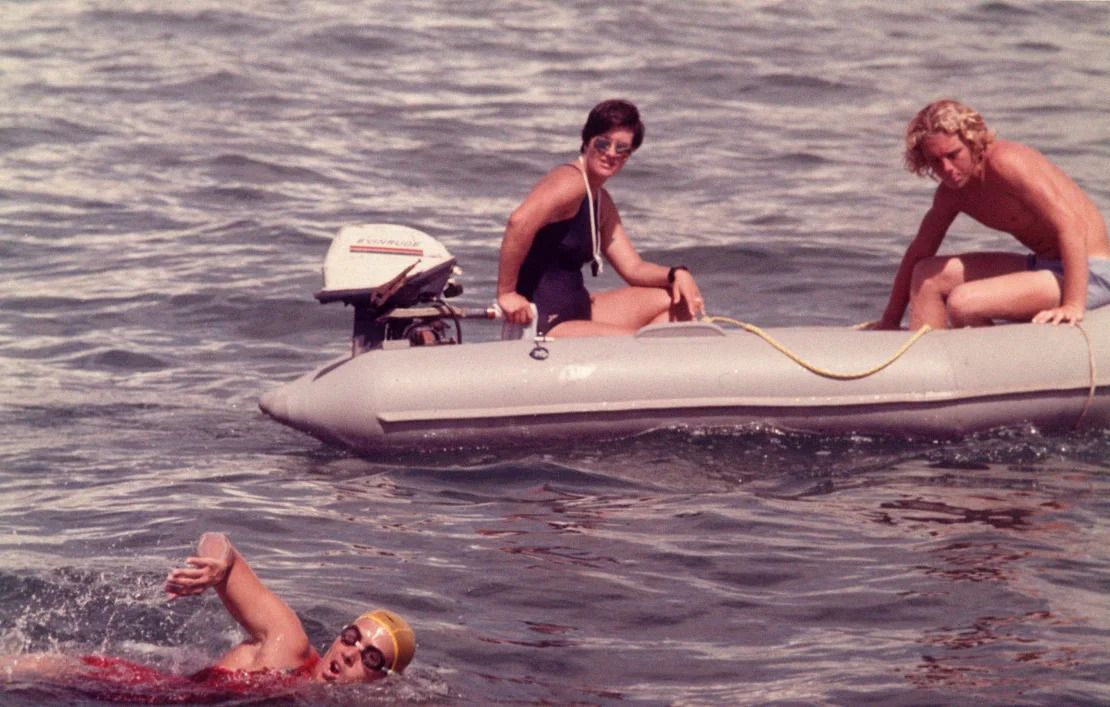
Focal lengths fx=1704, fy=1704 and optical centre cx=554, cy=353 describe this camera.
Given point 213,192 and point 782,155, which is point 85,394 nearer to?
point 213,192

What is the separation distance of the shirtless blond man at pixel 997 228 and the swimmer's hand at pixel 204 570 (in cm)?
324

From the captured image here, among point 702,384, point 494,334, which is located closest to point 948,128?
point 702,384

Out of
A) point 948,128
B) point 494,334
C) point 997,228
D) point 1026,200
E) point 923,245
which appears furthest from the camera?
point 494,334

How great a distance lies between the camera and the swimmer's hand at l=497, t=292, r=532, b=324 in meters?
6.64

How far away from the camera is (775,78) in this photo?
1459 centimetres

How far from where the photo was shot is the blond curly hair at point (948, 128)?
6355 mm

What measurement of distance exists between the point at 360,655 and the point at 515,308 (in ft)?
8.01

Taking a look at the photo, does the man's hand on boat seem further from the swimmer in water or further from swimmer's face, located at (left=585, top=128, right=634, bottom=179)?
the swimmer in water

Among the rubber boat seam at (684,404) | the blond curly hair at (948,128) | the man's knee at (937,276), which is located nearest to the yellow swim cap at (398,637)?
the rubber boat seam at (684,404)

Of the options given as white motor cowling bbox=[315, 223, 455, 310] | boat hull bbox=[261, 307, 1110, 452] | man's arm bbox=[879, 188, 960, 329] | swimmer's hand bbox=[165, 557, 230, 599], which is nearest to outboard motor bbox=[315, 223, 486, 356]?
white motor cowling bbox=[315, 223, 455, 310]

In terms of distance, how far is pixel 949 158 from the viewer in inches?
253

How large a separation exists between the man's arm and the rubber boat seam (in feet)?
2.27

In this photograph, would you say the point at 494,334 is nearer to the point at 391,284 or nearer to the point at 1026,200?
the point at 391,284

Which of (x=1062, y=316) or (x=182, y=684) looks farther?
(x=1062, y=316)
